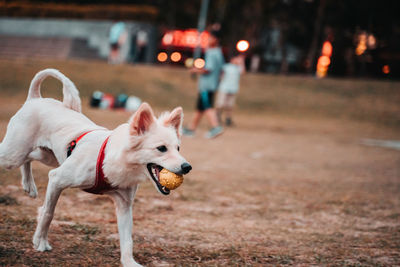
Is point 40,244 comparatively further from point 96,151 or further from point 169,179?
point 169,179

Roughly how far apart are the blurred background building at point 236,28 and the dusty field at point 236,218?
902 inches

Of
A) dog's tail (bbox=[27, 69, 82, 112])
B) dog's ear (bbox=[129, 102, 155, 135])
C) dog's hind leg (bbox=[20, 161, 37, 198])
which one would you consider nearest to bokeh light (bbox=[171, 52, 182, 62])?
dog's tail (bbox=[27, 69, 82, 112])

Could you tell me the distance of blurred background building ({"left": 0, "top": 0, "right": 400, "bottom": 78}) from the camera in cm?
2978

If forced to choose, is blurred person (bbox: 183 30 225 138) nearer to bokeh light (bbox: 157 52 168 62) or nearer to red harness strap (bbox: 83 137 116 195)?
red harness strap (bbox: 83 137 116 195)

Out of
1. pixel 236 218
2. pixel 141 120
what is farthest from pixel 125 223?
pixel 236 218

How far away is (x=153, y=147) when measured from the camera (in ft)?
9.12

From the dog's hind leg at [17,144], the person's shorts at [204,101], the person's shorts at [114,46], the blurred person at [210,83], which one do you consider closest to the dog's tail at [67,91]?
the dog's hind leg at [17,144]

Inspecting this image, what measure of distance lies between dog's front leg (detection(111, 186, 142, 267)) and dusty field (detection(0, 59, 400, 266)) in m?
0.21

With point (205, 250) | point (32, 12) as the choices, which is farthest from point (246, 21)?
point (205, 250)

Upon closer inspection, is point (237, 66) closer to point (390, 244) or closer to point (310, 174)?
point (310, 174)

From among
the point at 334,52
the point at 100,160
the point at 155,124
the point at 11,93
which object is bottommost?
the point at 11,93

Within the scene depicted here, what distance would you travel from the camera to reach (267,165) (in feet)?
26.4

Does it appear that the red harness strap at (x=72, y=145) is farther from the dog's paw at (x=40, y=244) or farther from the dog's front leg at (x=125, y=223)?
the dog's paw at (x=40, y=244)

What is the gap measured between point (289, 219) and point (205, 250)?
1.50 metres
